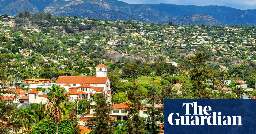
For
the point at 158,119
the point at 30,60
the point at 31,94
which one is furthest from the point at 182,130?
the point at 30,60

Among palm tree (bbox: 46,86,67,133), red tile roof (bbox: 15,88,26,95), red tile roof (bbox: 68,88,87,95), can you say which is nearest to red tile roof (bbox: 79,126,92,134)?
palm tree (bbox: 46,86,67,133)

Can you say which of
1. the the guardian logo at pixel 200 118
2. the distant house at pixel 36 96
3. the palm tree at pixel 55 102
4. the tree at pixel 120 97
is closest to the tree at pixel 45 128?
the palm tree at pixel 55 102

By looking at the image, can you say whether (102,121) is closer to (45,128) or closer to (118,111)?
(45,128)

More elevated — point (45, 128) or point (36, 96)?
point (45, 128)

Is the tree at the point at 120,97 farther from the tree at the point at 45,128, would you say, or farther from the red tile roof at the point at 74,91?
the tree at the point at 45,128

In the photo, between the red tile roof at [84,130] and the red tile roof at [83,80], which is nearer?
the red tile roof at [84,130]

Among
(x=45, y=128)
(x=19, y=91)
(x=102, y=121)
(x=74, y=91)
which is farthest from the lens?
(x=19, y=91)

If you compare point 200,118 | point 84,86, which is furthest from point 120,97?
point 200,118

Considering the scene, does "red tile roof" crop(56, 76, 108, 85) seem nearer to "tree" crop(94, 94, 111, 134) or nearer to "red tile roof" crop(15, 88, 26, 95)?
"red tile roof" crop(15, 88, 26, 95)

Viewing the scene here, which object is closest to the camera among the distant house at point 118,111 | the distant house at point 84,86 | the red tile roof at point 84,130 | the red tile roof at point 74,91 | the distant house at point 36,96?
the red tile roof at point 84,130
